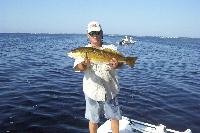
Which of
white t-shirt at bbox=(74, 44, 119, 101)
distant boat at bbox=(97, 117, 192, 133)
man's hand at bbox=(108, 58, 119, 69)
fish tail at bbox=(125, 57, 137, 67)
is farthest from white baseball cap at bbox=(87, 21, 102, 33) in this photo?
distant boat at bbox=(97, 117, 192, 133)

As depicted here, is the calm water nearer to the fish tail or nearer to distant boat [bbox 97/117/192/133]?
distant boat [bbox 97/117/192/133]

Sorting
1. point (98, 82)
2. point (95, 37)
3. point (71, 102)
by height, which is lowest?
point (71, 102)

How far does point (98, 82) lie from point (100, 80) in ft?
0.19

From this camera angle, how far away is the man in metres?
5.76

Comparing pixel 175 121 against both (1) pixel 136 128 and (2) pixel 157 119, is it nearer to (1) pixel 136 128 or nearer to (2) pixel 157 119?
(2) pixel 157 119

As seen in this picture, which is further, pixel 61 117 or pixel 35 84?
pixel 35 84

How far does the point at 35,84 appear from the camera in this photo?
16625 millimetres

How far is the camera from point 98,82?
19.6ft

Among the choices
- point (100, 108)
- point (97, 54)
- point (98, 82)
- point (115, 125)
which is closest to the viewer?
point (97, 54)

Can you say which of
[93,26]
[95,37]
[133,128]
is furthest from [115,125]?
[93,26]

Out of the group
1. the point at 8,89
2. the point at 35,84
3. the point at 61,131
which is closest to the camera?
the point at 61,131

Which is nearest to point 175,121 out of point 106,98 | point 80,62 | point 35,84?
point 106,98

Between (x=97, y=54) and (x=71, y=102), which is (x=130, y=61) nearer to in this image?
(x=97, y=54)

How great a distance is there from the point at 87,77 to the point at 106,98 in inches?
23.3
